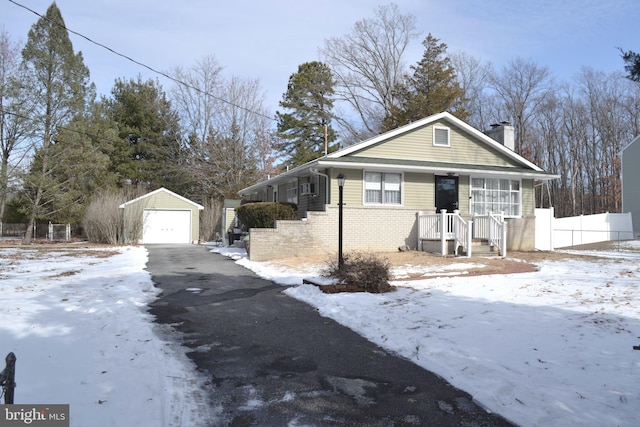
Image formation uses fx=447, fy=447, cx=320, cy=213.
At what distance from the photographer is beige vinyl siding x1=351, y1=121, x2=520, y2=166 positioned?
17.3 meters

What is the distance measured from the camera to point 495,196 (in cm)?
1869

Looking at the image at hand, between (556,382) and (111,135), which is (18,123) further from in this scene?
(556,382)

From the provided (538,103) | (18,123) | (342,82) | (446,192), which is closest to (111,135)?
(18,123)

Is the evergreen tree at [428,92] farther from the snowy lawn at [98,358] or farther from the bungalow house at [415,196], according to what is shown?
the snowy lawn at [98,358]

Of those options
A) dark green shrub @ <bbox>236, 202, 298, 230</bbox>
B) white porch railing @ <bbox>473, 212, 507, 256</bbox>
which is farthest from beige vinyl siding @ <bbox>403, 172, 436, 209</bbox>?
dark green shrub @ <bbox>236, 202, 298, 230</bbox>

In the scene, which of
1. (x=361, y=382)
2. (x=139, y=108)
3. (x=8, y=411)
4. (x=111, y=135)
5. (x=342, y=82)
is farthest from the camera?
(x=139, y=108)

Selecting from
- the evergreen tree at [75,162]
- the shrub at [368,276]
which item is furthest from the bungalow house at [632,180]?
the evergreen tree at [75,162]

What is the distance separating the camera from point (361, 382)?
13.6ft

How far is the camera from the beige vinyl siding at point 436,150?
56.7 feet

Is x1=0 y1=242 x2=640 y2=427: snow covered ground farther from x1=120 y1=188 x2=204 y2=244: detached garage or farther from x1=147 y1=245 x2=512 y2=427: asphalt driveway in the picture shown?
x1=120 y1=188 x2=204 y2=244: detached garage

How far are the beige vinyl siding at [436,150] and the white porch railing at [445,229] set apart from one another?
2.61 meters

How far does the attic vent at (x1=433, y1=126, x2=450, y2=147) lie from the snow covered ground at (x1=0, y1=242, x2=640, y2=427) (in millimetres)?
9509

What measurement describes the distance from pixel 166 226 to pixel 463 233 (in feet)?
64.5

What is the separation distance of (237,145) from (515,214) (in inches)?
927
